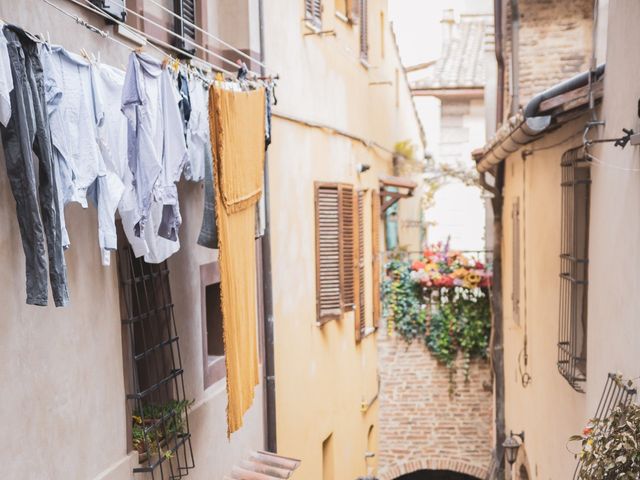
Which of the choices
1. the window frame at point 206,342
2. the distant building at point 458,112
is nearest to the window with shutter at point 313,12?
the window frame at point 206,342

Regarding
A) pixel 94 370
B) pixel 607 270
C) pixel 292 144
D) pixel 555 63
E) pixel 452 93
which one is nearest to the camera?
pixel 94 370

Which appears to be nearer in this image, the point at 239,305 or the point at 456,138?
the point at 239,305

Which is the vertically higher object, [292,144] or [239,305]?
[292,144]

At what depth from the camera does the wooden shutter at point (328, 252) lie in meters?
11.7

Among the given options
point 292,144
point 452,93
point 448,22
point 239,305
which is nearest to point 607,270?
point 239,305

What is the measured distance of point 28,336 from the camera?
15.7 ft

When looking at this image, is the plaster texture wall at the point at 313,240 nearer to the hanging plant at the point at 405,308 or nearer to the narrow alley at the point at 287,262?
the narrow alley at the point at 287,262

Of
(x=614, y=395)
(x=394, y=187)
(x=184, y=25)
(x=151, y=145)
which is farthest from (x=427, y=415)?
(x=151, y=145)

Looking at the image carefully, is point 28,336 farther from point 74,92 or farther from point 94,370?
point 74,92

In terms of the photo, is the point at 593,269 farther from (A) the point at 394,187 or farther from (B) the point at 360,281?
(A) the point at 394,187

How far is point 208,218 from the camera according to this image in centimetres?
679

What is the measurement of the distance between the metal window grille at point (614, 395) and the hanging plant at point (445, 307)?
921 centimetres

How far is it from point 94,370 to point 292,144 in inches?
213

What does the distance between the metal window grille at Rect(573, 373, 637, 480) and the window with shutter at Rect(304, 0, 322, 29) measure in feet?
22.5
